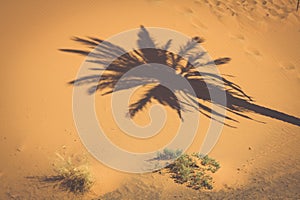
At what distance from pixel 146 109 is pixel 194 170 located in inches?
87.0

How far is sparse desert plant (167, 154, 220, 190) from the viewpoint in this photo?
8.73 m

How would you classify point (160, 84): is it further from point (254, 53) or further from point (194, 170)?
point (254, 53)

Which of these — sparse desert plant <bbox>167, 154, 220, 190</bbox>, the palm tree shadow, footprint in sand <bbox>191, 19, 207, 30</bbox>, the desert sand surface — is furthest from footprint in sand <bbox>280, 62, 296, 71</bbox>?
sparse desert plant <bbox>167, 154, 220, 190</bbox>

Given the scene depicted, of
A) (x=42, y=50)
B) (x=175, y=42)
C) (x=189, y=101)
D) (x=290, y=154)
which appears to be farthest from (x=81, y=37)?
(x=290, y=154)

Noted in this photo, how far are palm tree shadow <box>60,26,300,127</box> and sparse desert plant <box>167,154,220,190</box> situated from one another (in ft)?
5.05

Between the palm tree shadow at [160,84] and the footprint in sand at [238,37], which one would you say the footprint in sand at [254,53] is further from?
the palm tree shadow at [160,84]

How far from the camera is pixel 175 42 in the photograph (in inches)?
500

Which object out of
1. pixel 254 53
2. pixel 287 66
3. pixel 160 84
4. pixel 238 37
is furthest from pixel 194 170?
pixel 238 37

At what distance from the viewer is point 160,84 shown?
36.9ft

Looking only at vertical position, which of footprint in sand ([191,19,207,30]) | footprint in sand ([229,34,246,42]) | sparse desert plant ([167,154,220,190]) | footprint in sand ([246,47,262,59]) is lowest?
sparse desert plant ([167,154,220,190])

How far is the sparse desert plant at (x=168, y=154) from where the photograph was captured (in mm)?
9297

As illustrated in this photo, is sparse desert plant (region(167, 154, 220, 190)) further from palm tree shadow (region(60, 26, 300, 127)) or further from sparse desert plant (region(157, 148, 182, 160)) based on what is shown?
palm tree shadow (region(60, 26, 300, 127))

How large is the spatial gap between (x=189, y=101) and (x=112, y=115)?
2.14 m

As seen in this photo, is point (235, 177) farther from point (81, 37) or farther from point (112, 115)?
point (81, 37)
